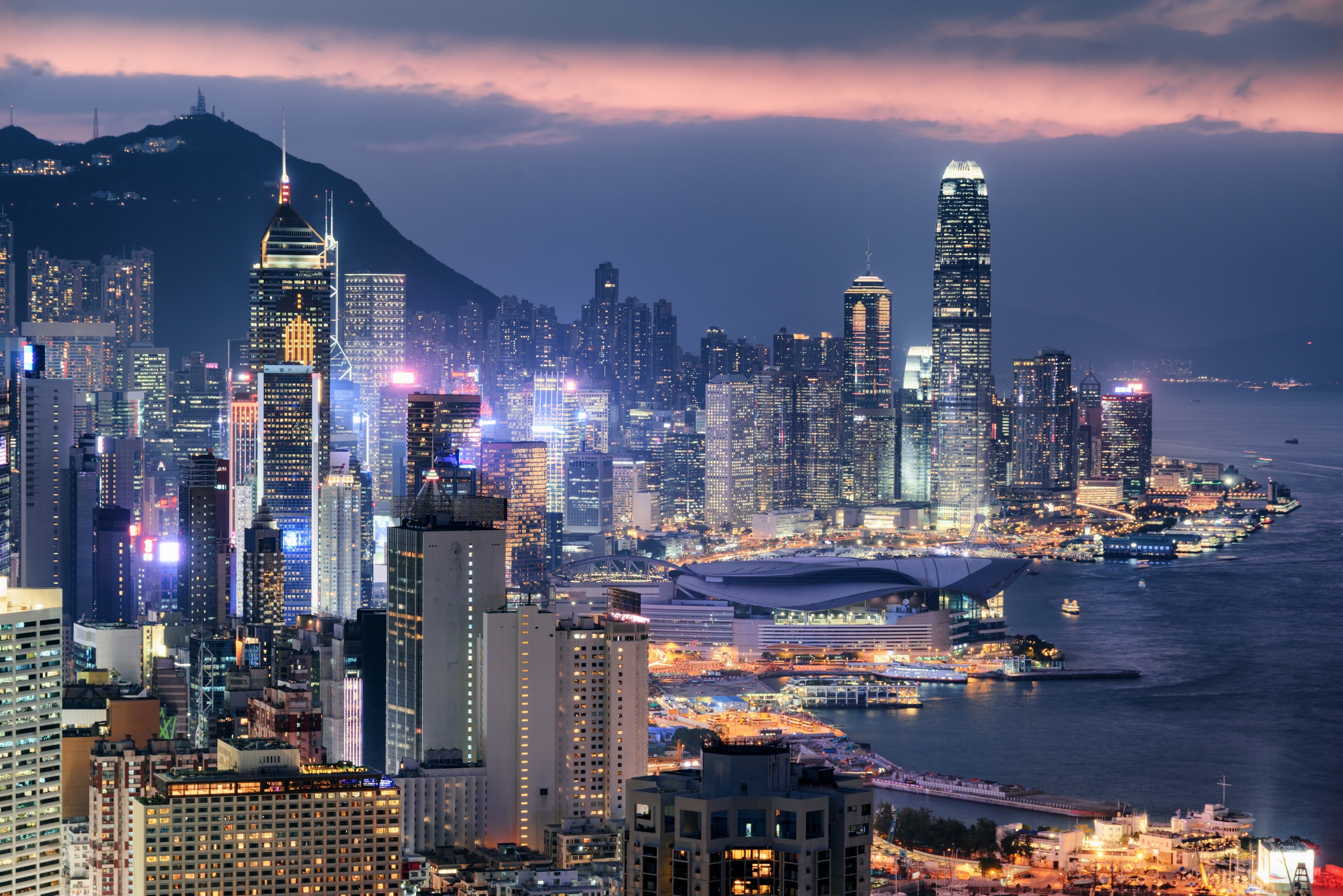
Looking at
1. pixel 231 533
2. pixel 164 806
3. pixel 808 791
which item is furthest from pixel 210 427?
pixel 808 791

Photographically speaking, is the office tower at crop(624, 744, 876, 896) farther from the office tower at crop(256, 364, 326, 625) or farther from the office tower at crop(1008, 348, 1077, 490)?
the office tower at crop(1008, 348, 1077, 490)

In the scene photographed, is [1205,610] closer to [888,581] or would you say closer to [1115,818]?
[888,581]

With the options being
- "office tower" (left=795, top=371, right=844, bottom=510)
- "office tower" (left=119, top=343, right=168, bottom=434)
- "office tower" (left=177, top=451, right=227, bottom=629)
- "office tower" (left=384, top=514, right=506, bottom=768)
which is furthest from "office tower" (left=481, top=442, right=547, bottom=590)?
"office tower" (left=384, top=514, right=506, bottom=768)

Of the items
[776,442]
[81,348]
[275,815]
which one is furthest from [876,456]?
[275,815]

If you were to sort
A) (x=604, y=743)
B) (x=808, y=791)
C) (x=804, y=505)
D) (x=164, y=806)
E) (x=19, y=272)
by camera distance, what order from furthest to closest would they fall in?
(x=804, y=505) < (x=19, y=272) < (x=604, y=743) < (x=164, y=806) < (x=808, y=791)

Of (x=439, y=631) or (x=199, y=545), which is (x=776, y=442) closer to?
(x=199, y=545)

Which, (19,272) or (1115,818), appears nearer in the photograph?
(1115,818)

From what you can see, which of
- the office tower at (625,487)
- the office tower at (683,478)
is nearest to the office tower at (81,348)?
the office tower at (625,487)

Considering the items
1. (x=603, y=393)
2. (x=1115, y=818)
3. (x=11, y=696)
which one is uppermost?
(x=603, y=393)
